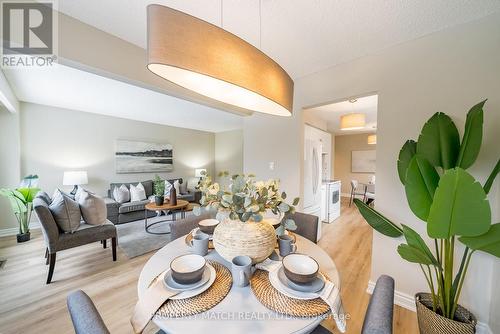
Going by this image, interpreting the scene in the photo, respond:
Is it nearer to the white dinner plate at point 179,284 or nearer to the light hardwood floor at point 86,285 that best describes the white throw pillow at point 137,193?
the light hardwood floor at point 86,285

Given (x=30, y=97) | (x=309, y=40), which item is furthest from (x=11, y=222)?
(x=309, y=40)

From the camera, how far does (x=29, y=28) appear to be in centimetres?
142

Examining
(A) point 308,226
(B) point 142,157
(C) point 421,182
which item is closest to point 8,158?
(B) point 142,157

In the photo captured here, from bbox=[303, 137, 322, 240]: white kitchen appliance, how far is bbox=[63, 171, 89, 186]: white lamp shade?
14.3ft

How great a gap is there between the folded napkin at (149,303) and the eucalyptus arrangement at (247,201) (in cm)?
42

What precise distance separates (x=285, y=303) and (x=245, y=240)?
1.03ft

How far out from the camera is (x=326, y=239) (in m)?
3.20

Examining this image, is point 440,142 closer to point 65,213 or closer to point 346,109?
point 346,109

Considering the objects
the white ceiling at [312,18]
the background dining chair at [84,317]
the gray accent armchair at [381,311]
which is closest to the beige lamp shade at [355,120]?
the white ceiling at [312,18]

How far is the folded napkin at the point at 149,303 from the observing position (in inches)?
27.2

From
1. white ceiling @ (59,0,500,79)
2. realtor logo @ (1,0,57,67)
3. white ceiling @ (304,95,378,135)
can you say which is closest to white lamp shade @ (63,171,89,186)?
realtor logo @ (1,0,57,67)

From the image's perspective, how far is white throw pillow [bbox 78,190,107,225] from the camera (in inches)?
91.7

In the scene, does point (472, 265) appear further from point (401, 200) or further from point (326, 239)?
point (326, 239)

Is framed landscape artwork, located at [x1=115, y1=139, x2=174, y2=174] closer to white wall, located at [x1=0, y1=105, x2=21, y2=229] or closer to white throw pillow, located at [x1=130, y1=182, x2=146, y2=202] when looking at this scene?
white throw pillow, located at [x1=130, y1=182, x2=146, y2=202]
